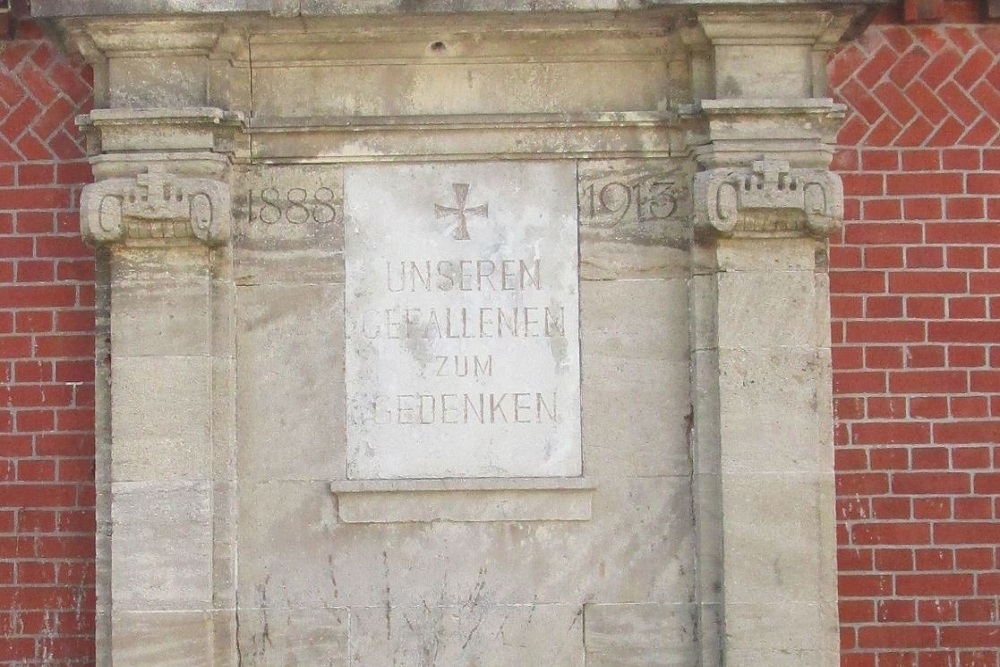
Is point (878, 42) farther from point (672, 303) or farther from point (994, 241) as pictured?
point (672, 303)

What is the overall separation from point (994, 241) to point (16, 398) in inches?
166

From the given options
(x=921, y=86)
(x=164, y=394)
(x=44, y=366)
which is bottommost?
(x=164, y=394)

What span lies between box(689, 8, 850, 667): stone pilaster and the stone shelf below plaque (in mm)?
546

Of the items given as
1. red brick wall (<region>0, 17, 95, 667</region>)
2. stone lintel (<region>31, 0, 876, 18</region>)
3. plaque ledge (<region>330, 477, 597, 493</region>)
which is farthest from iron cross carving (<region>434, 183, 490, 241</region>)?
red brick wall (<region>0, 17, 95, 667</region>)

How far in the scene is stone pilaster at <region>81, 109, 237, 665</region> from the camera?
5.71 metres

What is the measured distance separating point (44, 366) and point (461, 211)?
6.20 feet

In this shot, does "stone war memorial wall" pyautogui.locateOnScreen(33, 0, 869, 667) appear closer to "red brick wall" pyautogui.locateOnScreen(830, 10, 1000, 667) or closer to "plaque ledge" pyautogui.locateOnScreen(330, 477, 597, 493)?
"plaque ledge" pyautogui.locateOnScreen(330, 477, 597, 493)

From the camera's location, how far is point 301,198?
6020 millimetres

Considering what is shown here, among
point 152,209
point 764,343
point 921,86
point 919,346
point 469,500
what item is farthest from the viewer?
point 921,86

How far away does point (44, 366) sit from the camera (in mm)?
6047

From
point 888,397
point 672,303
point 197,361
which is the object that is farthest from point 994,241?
point 197,361

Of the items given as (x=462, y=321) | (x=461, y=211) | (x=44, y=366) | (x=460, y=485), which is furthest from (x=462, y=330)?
(x=44, y=366)

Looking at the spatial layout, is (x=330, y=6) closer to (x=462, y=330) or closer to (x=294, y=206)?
(x=294, y=206)

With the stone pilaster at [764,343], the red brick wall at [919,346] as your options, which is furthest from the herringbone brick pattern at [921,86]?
the stone pilaster at [764,343]
